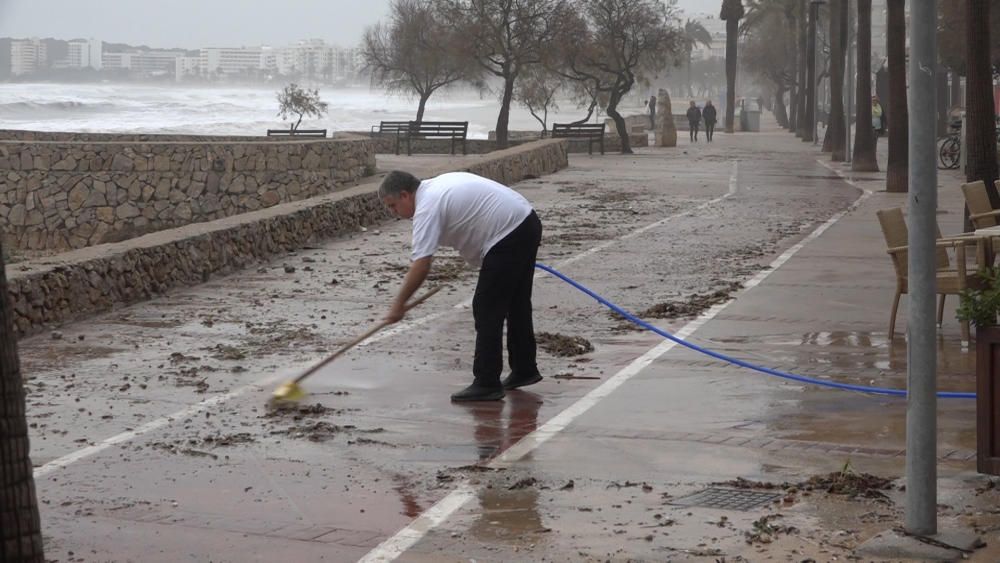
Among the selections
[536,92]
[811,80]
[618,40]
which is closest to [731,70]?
[536,92]

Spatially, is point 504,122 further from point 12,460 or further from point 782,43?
point 782,43

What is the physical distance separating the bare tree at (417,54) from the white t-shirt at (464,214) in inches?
1690

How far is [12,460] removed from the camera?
12.5ft

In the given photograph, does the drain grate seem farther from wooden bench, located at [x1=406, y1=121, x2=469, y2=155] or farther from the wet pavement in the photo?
wooden bench, located at [x1=406, y1=121, x2=469, y2=155]

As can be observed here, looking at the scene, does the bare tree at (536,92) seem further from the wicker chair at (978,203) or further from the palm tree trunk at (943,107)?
the wicker chair at (978,203)

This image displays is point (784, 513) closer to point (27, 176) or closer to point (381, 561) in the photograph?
point (381, 561)

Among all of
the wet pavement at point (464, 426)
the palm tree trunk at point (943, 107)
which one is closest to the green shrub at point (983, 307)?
the wet pavement at point (464, 426)

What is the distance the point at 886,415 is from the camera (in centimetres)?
774

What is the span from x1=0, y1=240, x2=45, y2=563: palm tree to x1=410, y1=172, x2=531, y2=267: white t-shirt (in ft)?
13.9

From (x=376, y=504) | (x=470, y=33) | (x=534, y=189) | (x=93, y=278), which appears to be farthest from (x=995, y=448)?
(x=470, y=33)

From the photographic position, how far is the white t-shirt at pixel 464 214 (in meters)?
8.03

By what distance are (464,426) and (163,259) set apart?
6100 millimetres

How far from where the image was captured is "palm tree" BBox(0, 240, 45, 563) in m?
3.77

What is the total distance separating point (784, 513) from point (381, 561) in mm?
1652
